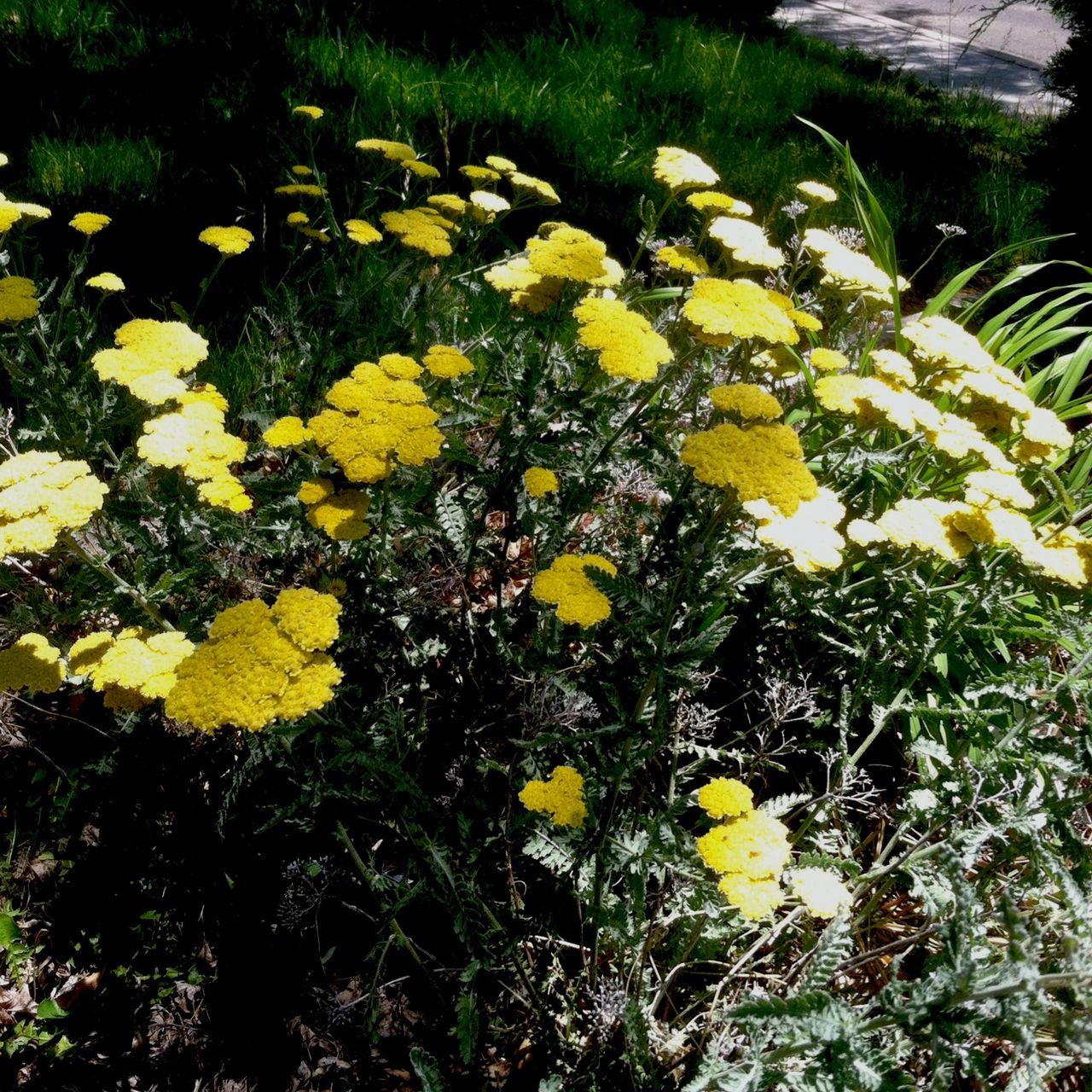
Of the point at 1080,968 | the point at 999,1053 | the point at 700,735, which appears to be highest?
the point at 1080,968

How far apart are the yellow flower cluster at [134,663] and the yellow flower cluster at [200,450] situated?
265mm

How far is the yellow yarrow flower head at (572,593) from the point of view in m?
1.42

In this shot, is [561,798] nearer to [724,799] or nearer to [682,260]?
[724,799]

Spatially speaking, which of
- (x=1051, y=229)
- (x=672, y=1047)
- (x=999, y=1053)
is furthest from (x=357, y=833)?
(x=1051, y=229)

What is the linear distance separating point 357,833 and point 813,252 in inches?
73.9

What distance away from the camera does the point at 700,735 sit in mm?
1781

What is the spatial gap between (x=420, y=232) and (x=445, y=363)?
1.53ft

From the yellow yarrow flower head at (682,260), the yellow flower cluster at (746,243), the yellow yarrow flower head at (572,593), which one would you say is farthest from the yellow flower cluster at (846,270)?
the yellow yarrow flower head at (572,593)

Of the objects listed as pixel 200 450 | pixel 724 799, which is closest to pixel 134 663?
pixel 200 450

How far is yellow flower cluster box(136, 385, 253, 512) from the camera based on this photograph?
1.49 m

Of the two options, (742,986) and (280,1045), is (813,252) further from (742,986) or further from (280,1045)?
(280,1045)

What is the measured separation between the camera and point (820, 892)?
1339 millimetres

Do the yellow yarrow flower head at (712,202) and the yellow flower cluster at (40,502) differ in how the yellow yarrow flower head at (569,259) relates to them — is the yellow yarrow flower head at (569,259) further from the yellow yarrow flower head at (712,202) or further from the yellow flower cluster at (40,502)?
the yellow flower cluster at (40,502)

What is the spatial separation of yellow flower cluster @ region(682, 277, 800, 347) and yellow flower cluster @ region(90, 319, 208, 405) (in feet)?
3.29
